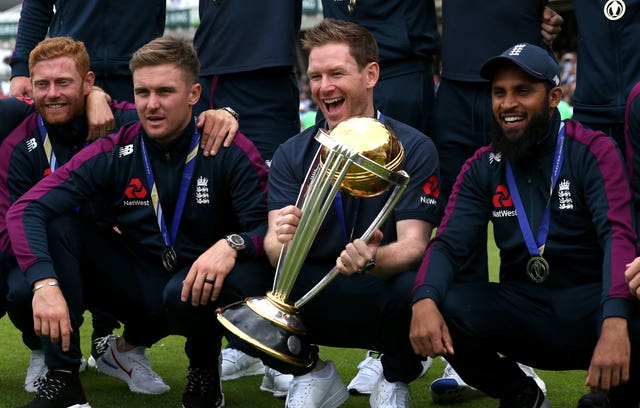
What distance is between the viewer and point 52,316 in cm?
414

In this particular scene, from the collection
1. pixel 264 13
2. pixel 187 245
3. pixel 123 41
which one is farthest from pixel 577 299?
pixel 123 41

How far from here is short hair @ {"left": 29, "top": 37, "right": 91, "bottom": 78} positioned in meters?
5.02

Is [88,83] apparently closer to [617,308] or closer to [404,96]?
[404,96]

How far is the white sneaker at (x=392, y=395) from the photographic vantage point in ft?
14.2

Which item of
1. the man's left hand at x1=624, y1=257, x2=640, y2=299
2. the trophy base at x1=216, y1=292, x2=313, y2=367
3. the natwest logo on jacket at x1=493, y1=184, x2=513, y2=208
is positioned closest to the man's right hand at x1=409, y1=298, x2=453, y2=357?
the trophy base at x1=216, y1=292, x2=313, y2=367

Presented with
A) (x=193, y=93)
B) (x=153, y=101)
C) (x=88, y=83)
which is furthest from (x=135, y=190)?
(x=88, y=83)

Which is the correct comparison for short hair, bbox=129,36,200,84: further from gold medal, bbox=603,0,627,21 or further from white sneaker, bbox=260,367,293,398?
Answer: gold medal, bbox=603,0,627,21

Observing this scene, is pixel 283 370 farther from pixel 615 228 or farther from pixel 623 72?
pixel 623 72

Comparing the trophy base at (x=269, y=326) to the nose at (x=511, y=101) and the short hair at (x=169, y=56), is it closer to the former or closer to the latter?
the nose at (x=511, y=101)

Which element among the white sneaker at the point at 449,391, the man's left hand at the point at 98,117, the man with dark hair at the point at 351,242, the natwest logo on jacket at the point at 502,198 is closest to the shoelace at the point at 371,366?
the white sneaker at the point at 449,391

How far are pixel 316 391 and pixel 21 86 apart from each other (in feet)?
8.30

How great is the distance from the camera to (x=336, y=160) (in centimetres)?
369

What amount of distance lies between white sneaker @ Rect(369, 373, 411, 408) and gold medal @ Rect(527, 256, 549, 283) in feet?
2.34

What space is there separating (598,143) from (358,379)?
1.65m
